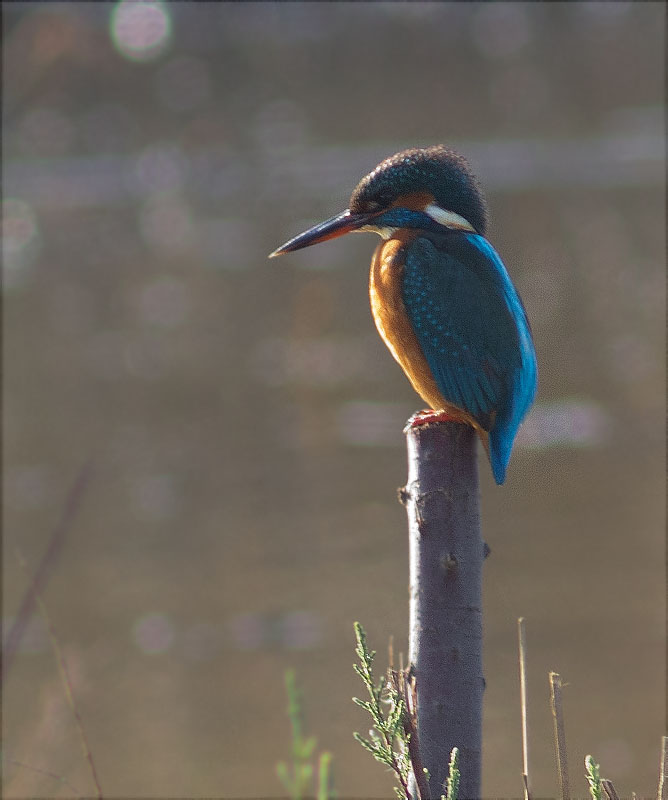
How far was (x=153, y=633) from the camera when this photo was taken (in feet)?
14.8

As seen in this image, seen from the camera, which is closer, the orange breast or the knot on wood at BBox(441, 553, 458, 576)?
the knot on wood at BBox(441, 553, 458, 576)

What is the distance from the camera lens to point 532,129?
1165 cm

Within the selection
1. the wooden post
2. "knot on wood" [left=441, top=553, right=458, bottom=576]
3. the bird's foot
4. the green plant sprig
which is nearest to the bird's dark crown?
the bird's foot

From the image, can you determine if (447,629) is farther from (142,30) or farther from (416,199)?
(142,30)

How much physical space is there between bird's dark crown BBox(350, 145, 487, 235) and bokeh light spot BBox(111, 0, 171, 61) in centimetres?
1174

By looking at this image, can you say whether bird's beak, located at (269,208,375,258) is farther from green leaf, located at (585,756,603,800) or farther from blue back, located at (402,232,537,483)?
green leaf, located at (585,756,603,800)

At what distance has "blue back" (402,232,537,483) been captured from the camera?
243cm

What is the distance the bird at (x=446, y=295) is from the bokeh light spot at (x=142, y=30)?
11.8 meters

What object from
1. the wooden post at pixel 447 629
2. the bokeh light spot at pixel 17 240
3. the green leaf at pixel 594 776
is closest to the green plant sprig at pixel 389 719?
the wooden post at pixel 447 629

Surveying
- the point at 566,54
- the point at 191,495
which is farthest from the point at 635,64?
the point at 191,495

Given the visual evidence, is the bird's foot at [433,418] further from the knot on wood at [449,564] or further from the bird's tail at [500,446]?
the knot on wood at [449,564]

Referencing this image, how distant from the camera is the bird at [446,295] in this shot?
2.43 meters

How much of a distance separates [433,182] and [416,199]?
57 mm

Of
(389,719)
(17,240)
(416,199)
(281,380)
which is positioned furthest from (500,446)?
(17,240)
